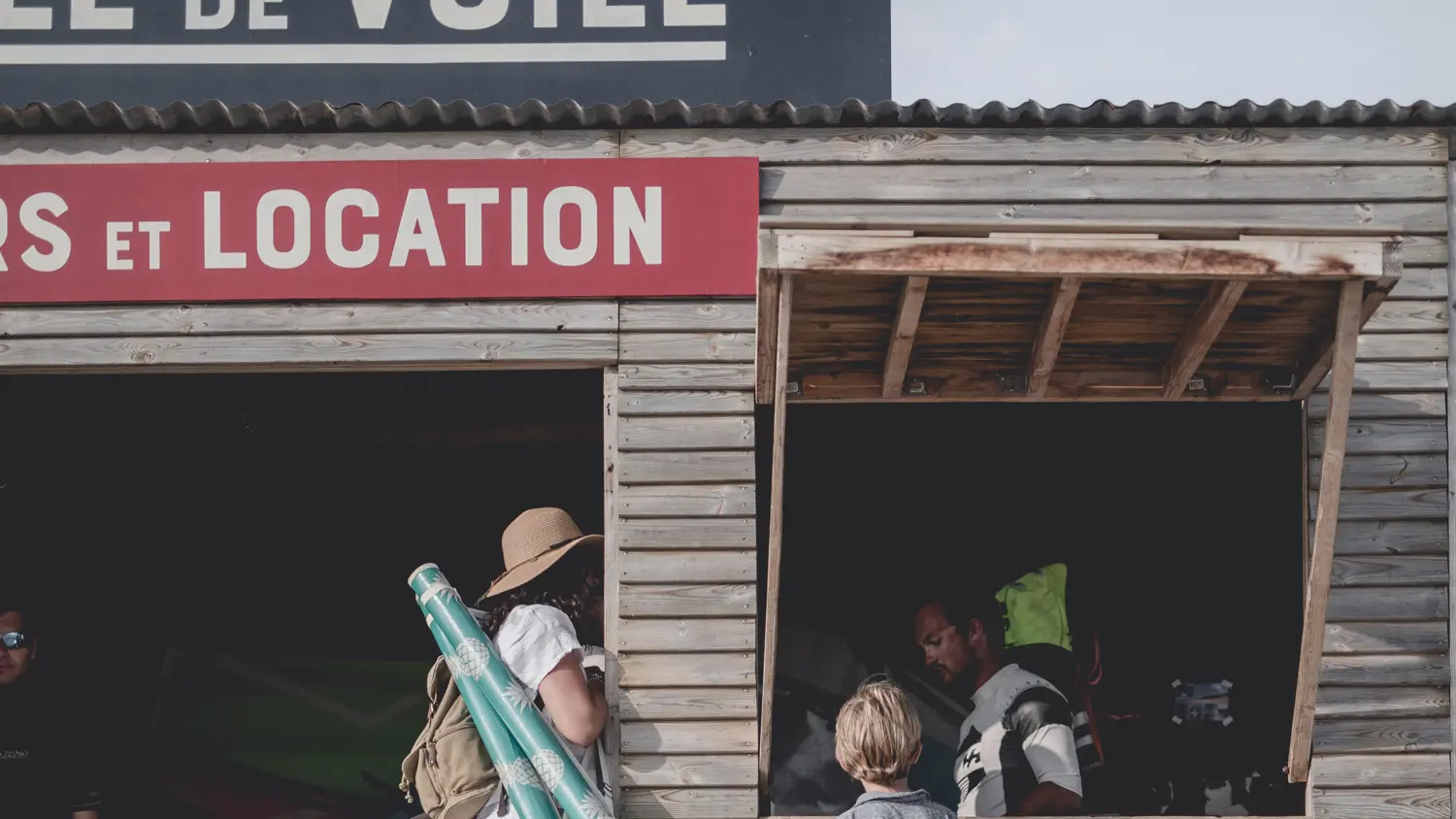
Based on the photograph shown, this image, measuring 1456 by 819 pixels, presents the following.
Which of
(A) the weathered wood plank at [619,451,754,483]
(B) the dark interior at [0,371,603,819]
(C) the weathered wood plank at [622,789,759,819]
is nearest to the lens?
(C) the weathered wood plank at [622,789,759,819]

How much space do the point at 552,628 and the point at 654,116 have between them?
2.30 m

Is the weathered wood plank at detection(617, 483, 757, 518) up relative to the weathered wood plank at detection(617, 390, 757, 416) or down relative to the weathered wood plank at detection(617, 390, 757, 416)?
down

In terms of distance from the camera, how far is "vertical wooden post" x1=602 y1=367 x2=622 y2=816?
6328mm

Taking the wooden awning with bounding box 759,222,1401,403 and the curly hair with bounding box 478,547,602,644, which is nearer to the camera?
the wooden awning with bounding box 759,222,1401,403

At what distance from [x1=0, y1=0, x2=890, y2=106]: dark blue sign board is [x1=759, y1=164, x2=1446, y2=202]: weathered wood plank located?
4.51 m

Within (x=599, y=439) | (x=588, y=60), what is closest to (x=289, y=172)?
(x=599, y=439)

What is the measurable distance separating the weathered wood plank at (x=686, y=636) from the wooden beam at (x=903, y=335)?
1.17 meters

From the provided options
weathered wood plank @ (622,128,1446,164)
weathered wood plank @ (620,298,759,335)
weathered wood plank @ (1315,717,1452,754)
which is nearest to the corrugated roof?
weathered wood plank @ (622,128,1446,164)

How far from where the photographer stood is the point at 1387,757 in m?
6.38

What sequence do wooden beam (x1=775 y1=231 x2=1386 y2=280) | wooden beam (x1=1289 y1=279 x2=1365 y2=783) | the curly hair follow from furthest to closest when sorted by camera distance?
the curly hair → wooden beam (x1=1289 y1=279 x2=1365 y2=783) → wooden beam (x1=775 y1=231 x2=1386 y2=280)

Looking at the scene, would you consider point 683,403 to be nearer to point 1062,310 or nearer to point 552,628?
point 552,628

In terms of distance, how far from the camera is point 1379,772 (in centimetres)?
637

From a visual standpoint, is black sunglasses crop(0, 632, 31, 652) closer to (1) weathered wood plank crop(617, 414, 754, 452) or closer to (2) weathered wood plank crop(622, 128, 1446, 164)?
(1) weathered wood plank crop(617, 414, 754, 452)

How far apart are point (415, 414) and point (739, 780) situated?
381cm
